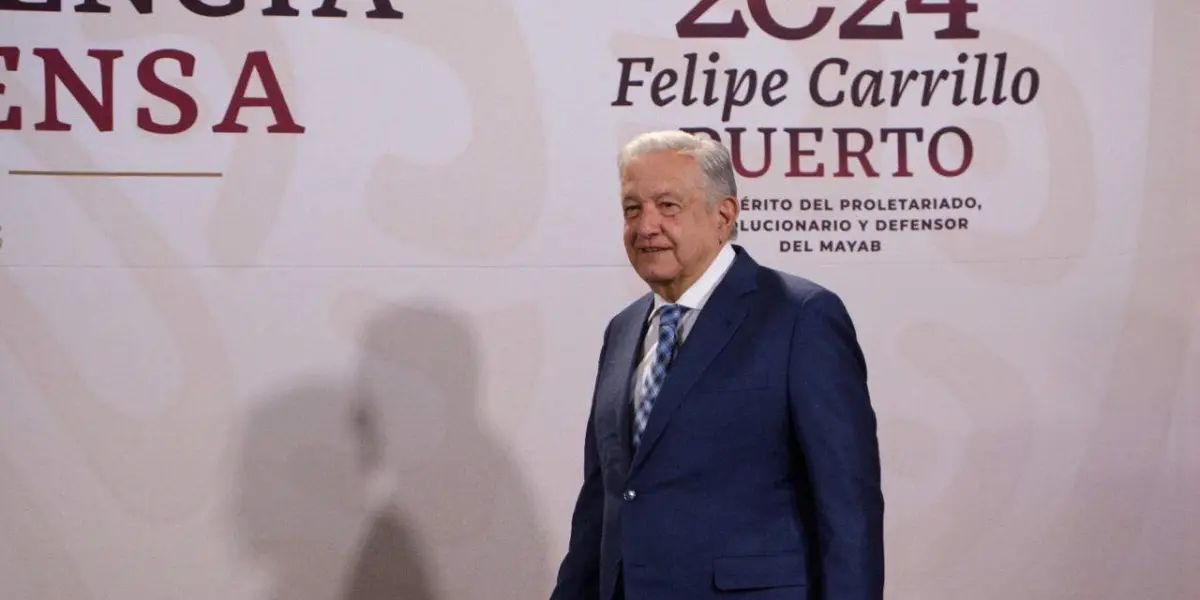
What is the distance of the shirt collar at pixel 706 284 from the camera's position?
223cm

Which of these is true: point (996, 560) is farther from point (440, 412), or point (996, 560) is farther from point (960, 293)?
point (440, 412)

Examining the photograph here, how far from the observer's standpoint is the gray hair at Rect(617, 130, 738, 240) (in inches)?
87.0

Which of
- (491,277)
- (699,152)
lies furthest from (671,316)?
(491,277)

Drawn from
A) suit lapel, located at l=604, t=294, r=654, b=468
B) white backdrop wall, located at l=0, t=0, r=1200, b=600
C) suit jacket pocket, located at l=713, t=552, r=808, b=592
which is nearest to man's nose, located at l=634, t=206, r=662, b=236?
suit lapel, located at l=604, t=294, r=654, b=468

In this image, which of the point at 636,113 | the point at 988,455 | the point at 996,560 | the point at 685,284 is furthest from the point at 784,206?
the point at 685,284

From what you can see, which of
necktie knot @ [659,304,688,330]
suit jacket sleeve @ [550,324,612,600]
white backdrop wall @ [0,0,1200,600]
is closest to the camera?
necktie knot @ [659,304,688,330]

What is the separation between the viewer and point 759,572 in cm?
206

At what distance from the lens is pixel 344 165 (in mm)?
3422

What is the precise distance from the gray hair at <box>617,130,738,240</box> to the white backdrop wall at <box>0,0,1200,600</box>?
1.22 metres

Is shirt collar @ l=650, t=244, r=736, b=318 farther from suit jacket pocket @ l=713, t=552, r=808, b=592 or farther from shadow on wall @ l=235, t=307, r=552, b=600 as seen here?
shadow on wall @ l=235, t=307, r=552, b=600

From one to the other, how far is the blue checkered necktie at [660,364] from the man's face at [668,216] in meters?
0.07

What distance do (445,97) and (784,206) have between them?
0.91m

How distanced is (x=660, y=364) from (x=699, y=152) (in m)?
0.35

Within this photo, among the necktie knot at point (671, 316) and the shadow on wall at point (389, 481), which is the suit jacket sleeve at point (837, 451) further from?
the shadow on wall at point (389, 481)
